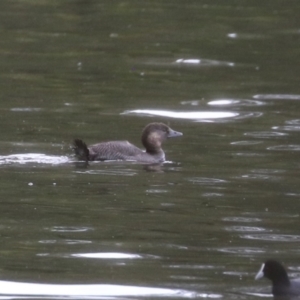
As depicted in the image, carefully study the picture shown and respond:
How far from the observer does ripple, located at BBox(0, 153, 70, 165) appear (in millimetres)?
12812

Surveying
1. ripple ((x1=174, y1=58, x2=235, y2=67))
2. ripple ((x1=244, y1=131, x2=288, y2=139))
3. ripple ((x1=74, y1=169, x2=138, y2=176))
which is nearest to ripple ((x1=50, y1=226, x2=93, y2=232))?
ripple ((x1=74, y1=169, x2=138, y2=176))

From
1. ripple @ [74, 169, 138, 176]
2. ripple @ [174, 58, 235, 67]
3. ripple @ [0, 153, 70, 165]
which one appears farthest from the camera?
ripple @ [174, 58, 235, 67]

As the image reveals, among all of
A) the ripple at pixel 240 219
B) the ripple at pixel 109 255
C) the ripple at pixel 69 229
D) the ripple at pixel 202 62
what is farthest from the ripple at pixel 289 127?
the ripple at pixel 109 255

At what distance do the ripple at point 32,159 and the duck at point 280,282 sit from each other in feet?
17.8

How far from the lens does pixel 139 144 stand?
14758 mm

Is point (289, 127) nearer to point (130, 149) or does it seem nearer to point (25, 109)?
point (130, 149)

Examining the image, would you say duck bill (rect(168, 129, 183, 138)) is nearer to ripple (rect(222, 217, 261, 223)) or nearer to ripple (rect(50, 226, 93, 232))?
ripple (rect(222, 217, 261, 223))

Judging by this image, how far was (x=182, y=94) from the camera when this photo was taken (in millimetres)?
18312

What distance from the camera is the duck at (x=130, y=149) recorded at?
1310cm

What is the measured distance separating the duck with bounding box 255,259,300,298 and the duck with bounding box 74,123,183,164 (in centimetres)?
533

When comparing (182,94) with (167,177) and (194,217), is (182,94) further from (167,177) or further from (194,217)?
(194,217)

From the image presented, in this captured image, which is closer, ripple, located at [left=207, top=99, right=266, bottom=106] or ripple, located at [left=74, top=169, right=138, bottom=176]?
ripple, located at [left=74, top=169, right=138, bottom=176]

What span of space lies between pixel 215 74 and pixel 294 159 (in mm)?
7066

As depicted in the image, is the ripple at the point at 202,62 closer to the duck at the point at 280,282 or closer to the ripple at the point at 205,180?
the ripple at the point at 205,180
